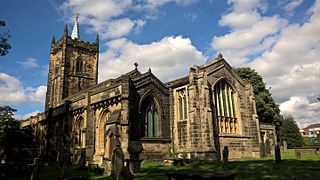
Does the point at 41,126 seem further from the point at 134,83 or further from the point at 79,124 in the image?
the point at 134,83

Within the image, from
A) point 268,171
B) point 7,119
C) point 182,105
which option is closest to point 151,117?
point 182,105

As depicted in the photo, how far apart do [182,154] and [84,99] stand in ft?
35.1

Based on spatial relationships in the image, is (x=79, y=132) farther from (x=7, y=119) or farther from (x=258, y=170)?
(x=7, y=119)

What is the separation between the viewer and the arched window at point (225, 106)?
78.0 feet

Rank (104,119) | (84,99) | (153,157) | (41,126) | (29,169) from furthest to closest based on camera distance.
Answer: (41,126) → (84,99) → (104,119) → (153,157) → (29,169)

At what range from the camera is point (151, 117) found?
23391mm

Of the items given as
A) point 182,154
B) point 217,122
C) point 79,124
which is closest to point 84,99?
point 79,124

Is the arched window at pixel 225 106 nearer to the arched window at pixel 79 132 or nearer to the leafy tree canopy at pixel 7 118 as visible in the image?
the arched window at pixel 79 132

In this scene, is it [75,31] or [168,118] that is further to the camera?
[75,31]

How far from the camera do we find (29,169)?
20.9 m

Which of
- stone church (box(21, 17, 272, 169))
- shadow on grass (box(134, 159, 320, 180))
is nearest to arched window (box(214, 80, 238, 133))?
stone church (box(21, 17, 272, 169))

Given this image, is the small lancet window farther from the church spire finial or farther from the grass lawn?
the church spire finial

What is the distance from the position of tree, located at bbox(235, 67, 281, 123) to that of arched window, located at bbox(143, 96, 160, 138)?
23.0 meters

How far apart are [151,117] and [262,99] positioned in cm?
2522
